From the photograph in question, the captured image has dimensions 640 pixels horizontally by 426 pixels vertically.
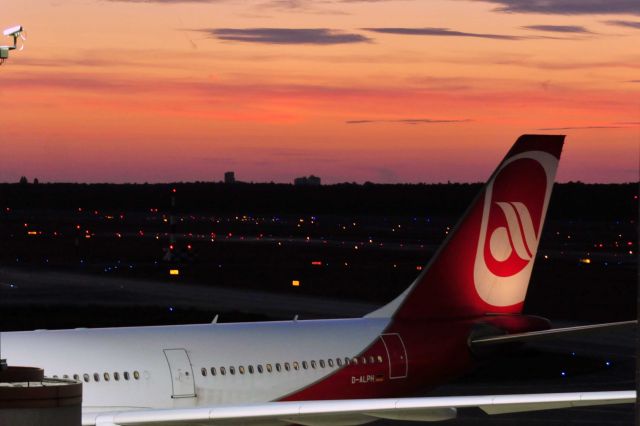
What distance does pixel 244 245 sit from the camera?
119688mm

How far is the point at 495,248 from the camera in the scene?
33.9 meters

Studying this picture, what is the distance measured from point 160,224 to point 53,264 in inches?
3211

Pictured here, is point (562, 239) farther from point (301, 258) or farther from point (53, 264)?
point (53, 264)

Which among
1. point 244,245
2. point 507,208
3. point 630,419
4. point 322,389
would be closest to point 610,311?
point 630,419

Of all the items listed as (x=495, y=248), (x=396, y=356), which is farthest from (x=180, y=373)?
(x=495, y=248)

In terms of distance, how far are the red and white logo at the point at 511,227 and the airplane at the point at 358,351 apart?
0.09 feet

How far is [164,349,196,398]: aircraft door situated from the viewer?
1097 inches

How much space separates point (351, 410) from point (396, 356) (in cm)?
782

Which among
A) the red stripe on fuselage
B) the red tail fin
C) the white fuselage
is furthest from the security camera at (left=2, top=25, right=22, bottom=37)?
the red tail fin

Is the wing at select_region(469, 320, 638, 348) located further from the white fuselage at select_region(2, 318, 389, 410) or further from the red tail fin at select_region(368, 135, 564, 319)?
the white fuselage at select_region(2, 318, 389, 410)

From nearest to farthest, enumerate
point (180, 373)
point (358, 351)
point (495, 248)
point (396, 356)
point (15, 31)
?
point (15, 31), point (180, 373), point (358, 351), point (396, 356), point (495, 248)

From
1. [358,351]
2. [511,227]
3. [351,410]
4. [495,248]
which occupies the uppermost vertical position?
[511,227]

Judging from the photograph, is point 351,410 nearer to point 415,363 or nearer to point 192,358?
point 192,358

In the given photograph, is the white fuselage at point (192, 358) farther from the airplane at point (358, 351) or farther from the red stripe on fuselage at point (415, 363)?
the red stripe on fuselage at point (415, 363)
